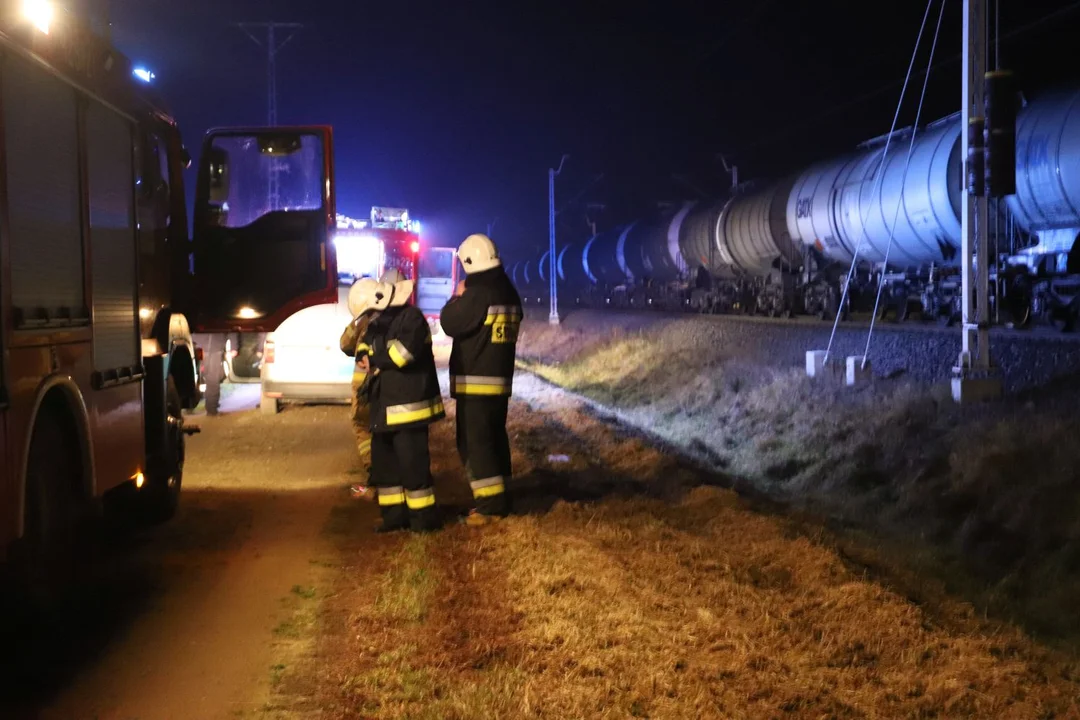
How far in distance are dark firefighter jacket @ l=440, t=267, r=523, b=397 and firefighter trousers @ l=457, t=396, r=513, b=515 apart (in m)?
0.10

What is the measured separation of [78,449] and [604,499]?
4.02m

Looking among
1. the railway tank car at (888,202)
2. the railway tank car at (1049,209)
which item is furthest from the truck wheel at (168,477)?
the railway tank car at (1049,209)

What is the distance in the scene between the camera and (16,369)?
400 centimetres

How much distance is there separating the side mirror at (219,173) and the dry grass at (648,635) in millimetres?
3063

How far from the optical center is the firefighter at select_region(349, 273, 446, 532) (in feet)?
21.7

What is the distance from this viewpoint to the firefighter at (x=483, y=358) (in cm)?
674

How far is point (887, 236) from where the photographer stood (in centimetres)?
1747

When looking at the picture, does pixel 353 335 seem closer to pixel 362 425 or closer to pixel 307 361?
pixel 362 425

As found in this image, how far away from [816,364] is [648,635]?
9.73m

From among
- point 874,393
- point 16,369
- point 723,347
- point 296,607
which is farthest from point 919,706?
point 723,347

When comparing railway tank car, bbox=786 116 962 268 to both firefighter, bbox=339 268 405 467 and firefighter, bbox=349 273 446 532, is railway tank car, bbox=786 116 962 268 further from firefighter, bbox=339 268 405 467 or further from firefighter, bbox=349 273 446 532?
firefighter, bbox=349 273 446 532

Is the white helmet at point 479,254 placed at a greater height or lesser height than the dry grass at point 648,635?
greater

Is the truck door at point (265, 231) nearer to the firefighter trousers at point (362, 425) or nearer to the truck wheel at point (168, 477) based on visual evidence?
the firefighter trousers at point (362, 425)

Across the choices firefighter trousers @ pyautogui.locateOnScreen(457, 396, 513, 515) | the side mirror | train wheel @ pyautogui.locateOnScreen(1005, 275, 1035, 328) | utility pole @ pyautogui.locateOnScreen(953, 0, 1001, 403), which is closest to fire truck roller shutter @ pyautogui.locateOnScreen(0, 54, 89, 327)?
firefighter trousers @ pyautogui.locateOnScreen(457, 396, 513, 515)
